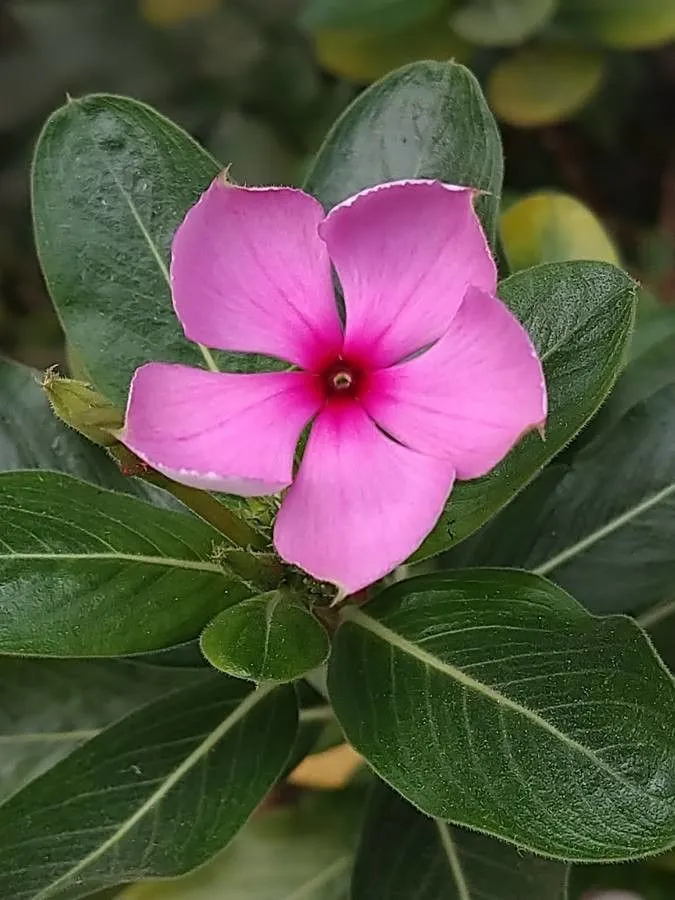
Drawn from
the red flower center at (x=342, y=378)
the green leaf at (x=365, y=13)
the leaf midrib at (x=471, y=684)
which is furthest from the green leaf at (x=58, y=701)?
the green leaf at (x=365, y=13)

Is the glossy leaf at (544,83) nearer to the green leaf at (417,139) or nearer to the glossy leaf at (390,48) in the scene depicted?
the glossy leaf at (390,48)

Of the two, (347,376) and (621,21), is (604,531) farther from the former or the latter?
(621,21)

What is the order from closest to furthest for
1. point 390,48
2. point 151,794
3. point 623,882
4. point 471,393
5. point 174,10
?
1. point 471,393
2. point 151,794
3. point 623,882
4. point 390,48
5. point 174,10

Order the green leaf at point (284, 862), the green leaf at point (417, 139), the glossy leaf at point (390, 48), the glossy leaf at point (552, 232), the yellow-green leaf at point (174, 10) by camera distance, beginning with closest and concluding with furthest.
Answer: the green leaf at point (417, 139)
the green leaf at point (284, 862)
the glossy leaf at point (552, 232)
the glossy leaf at point (390, 48)
the yellow-green leaf at point (174, 10)

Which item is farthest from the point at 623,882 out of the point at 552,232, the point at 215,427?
the point at 215,427

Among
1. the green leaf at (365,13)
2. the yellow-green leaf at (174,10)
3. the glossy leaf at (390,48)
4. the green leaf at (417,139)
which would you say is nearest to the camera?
the green leaf at (417,139)

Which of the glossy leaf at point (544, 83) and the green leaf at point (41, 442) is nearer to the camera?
the green leaf at point (41, 442)

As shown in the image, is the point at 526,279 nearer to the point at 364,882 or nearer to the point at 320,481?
the point at 320,481
